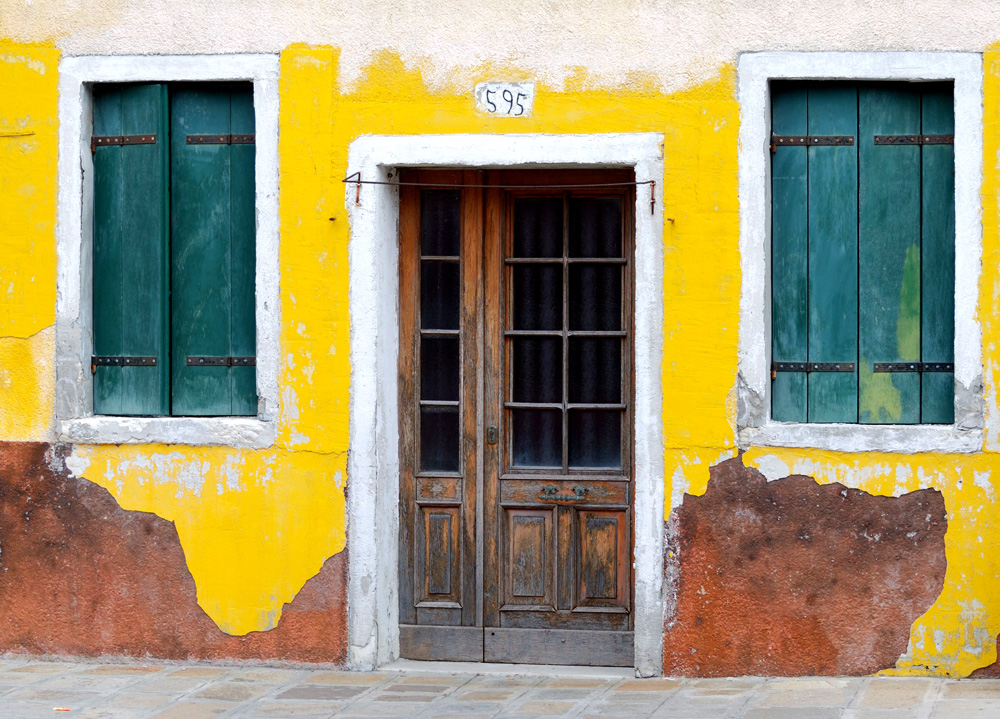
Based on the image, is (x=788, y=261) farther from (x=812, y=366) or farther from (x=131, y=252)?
(x=131, y=252)

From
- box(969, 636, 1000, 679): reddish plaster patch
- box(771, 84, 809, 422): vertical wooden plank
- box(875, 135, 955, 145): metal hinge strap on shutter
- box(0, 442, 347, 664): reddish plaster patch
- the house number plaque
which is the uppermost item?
the house number plaque

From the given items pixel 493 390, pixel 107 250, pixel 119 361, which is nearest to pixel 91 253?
pixel 107 250

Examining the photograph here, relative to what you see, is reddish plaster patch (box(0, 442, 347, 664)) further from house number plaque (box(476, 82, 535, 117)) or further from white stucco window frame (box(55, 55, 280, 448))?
house number plaque (box(476, 82, 535, 117))

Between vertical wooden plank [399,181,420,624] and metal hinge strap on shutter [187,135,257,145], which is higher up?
metal hinge strap on shutter [187,135,257,145]

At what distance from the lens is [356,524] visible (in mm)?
6402

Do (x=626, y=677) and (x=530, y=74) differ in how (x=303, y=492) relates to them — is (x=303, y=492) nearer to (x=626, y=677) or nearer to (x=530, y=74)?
(x=626, y=677)

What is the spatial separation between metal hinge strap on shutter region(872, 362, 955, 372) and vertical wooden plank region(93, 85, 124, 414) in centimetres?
371

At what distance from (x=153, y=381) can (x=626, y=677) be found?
2.73m

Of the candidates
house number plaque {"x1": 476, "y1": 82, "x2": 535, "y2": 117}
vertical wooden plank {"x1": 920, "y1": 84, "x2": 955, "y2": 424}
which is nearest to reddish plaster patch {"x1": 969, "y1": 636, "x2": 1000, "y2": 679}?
vertical wooden plank {"x1": 920, "y1": 84, "x2": 955, "y2": 424}

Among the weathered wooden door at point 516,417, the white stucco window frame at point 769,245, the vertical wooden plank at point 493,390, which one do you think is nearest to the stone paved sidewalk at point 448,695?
the weathered wooden door at point 516,417

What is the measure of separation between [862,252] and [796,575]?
1.53 metres

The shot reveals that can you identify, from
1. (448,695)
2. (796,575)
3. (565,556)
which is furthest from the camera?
(565,556)

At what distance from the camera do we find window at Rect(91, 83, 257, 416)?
21.7 feet

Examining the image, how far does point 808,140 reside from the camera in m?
6.23
